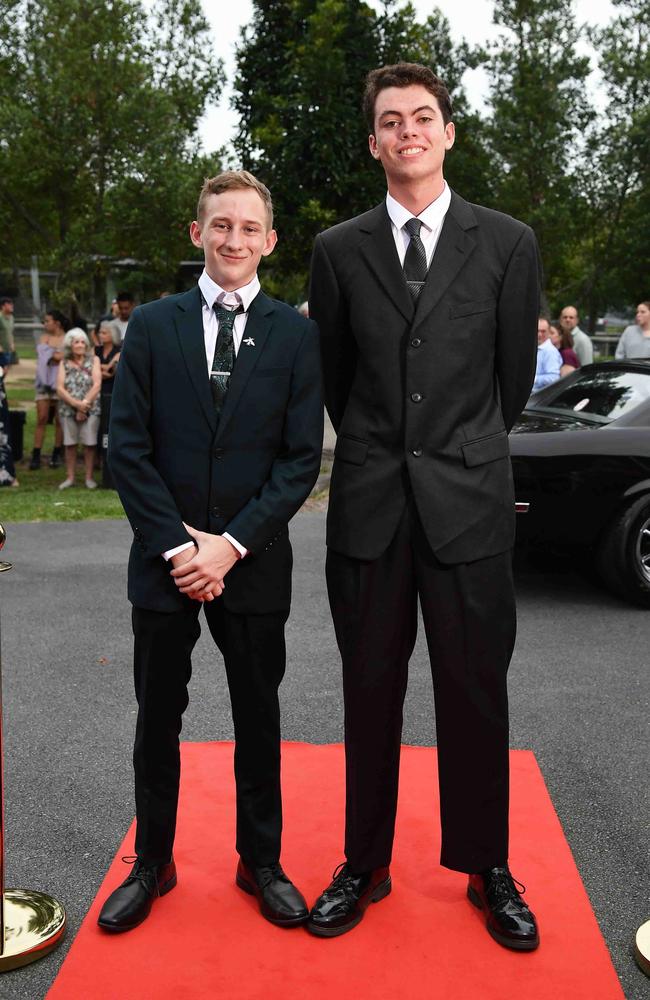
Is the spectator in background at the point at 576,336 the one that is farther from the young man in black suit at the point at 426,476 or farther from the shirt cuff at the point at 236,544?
the shirt cuff at the point at 236,544

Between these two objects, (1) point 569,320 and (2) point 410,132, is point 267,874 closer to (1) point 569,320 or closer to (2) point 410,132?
(2) point 410,132

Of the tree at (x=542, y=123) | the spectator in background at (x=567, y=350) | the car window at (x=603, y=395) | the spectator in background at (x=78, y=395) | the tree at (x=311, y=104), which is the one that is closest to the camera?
the car window at (x=603, y=395)

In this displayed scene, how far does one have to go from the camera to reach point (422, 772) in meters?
3.99

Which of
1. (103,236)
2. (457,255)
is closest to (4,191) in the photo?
(103,236)

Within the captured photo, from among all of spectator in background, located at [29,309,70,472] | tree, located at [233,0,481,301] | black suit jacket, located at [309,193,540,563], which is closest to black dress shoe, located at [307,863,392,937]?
black suit jacket, located at [309,193,540,563]

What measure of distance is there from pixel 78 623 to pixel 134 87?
13.5 meters

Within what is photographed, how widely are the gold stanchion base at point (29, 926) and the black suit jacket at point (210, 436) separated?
3.13ft

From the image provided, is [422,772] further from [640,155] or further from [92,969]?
[640,155]

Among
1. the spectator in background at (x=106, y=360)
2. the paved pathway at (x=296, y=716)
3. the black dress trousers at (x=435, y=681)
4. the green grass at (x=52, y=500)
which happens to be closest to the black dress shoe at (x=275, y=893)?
the black dress trousers at (x=435, y=681)

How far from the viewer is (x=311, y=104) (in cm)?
1978

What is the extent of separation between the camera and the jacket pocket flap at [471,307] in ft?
9.43

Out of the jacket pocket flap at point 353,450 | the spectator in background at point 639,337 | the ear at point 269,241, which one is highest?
the ear at point 269,241

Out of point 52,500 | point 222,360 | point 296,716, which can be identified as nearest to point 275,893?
point 222,360

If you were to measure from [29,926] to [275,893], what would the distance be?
70 centimetres
